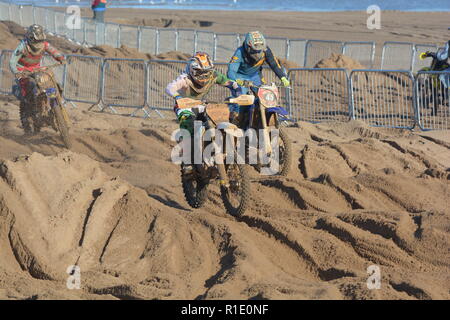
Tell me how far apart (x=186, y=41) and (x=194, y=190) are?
64.1 feet

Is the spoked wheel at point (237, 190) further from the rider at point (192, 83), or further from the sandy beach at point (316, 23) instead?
the sandy beach at point (316, 23)

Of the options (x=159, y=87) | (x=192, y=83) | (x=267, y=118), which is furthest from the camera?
(x=159, y=87)

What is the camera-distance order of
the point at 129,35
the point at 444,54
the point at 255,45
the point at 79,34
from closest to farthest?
the point at 255,45 → the point at 444,54 → the point at 129,35 → the point at 79,34

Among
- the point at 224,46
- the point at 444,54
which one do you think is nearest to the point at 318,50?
the point at 224,46

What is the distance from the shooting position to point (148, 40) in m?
28.8

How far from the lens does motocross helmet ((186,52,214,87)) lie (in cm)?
871

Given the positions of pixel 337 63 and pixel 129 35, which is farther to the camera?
pixel 129 35

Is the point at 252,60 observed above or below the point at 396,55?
above

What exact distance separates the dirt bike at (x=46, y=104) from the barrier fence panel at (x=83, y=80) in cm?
484

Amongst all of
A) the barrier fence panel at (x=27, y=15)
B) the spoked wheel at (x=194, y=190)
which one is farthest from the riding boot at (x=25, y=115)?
the barrier fence panel at (x=27, y=15)

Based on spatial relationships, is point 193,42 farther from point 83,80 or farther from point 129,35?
point 83,80

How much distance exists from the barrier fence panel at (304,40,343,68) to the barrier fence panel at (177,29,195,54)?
532cm

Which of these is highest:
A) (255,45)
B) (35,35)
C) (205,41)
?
(255,45)
